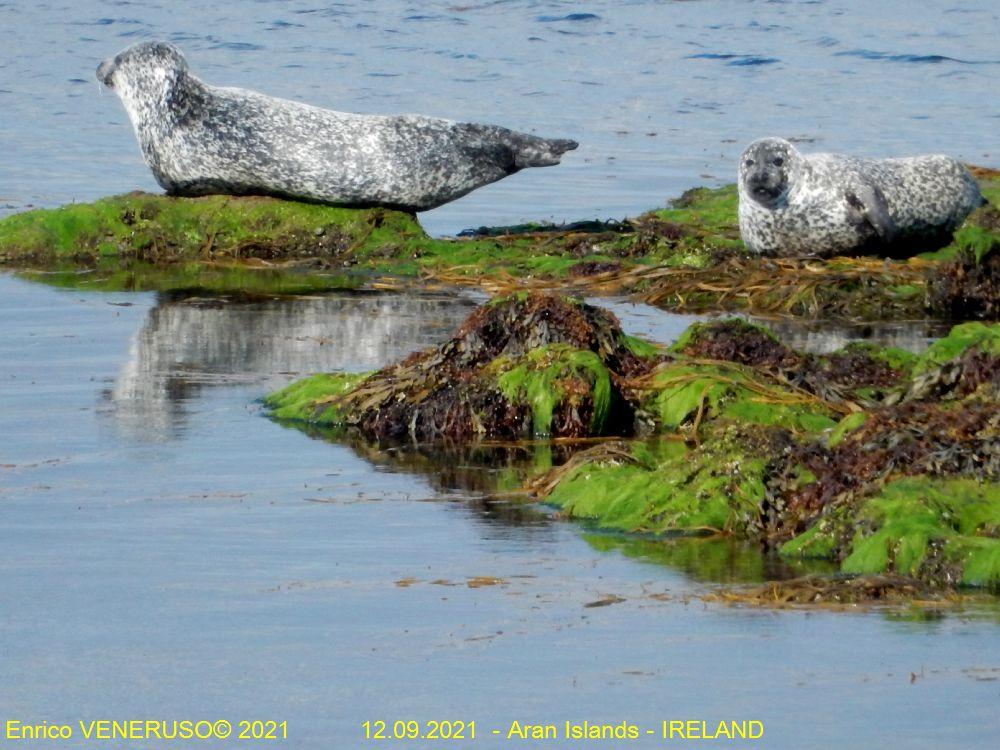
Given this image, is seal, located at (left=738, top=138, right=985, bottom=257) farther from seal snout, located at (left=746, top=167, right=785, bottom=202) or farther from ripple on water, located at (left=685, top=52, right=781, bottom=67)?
ripple on water, located at (left=685, top=52, right=781, bottom=67)

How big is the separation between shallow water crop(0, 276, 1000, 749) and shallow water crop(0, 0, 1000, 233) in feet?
25.2

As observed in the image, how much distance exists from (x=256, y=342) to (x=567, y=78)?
17.2m

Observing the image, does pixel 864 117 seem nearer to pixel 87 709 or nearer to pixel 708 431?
pixel 708 431

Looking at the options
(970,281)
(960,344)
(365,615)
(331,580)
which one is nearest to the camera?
(365,615)

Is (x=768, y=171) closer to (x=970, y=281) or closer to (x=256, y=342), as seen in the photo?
(x=970, y=281)

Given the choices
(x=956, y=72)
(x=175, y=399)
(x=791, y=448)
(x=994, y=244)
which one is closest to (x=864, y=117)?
(x=956, y=72)

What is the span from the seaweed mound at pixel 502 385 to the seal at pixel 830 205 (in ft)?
13.6

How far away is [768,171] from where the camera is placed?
42.4ft

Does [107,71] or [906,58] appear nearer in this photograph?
[107,71]

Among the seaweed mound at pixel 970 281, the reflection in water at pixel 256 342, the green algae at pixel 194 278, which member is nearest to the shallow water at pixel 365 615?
the reflection in water at pixel 256 342

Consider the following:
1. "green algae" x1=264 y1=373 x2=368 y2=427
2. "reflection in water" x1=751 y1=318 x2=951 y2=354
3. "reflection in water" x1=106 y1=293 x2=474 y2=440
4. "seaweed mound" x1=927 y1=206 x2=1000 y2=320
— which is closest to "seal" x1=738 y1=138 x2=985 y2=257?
"seaweed mound" x1=927 y1=206 x2=1000 y2=320

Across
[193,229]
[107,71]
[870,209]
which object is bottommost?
[193,229]

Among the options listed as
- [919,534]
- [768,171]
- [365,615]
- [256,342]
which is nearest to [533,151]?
[768,171]

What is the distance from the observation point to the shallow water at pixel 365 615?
187 inches
